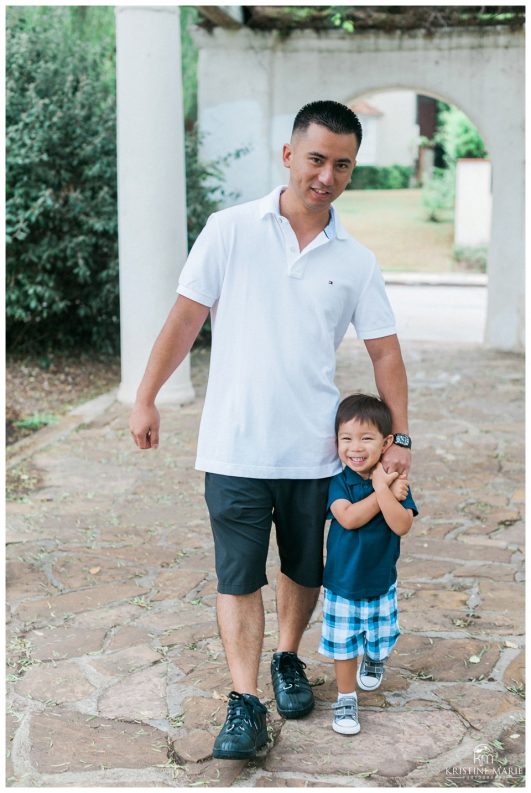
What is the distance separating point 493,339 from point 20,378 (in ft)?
17.5

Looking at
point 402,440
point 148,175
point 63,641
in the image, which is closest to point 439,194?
point 148,175

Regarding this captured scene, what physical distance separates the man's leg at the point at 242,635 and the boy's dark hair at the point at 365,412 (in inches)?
25.3

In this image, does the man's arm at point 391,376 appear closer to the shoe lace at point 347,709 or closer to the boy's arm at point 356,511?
the boy's arm at point 356,511

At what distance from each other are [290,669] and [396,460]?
864 mm

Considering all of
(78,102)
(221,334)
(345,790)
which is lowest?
(345,790)

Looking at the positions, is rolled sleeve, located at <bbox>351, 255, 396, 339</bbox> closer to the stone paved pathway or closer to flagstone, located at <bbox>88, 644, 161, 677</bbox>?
the stone paved pathway

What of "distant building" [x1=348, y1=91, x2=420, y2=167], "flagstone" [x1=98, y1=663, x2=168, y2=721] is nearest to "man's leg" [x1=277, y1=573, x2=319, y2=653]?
"flagstone" [x1=98, y1=663, x2=168, y2=721]

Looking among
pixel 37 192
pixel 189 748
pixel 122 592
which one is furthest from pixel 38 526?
pixel 37 192

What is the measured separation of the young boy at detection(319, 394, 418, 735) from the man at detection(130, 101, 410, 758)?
0.22 feet

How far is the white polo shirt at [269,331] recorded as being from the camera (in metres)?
3.09

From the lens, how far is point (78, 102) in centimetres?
987

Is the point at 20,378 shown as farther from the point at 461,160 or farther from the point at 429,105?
the point at 429,105

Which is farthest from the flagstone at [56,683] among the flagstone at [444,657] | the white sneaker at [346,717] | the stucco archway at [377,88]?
the stucco archway at [377,88]

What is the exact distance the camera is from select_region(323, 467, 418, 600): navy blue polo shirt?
10.4ft
